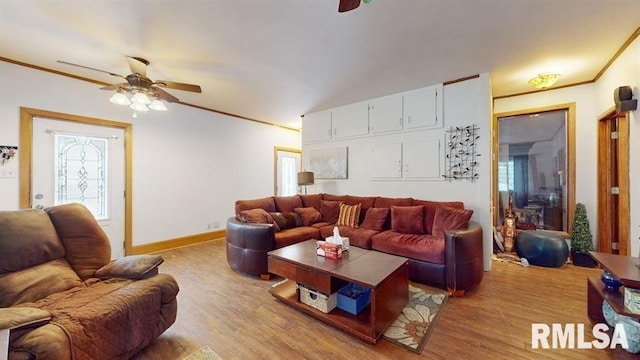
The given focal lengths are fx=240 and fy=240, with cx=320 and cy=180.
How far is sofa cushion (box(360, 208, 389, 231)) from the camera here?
350cm

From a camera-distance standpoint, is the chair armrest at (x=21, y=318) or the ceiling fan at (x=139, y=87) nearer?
the chair armrest at (x=21, y=318)

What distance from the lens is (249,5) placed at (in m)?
1.93

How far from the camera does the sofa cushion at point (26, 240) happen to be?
1.56m

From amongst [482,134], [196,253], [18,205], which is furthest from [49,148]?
[482,134]

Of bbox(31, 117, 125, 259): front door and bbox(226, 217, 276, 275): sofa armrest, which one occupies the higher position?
bbox(31, 117, 125, 259): front door

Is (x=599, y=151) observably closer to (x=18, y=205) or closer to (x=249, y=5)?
(x=249, y=5)

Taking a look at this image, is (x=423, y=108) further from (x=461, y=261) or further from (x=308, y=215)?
(x=308, y=215)

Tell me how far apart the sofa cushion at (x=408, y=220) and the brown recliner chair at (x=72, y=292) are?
8.79 feet

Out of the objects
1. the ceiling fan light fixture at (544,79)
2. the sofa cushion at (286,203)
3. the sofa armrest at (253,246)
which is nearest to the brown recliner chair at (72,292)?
the sofa armrest at (253,246)

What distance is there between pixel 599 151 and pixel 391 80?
3.04 m

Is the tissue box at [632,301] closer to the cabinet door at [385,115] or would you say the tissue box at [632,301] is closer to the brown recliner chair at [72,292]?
the cabinet door at [385,115]

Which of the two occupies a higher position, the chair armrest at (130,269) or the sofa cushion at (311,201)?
the sofa cushion at (311,201)

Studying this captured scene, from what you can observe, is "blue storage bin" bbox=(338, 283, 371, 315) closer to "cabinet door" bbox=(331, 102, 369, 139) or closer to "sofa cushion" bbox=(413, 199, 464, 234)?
"sofa cushion" bbox=(413, 199, 464, 234)

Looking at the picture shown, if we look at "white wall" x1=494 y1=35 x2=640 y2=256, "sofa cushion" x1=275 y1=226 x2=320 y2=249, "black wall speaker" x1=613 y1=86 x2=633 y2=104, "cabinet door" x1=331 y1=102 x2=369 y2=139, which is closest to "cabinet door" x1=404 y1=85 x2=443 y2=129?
"cabinet door" x1=331 y1=102 x2=369 y2=139
